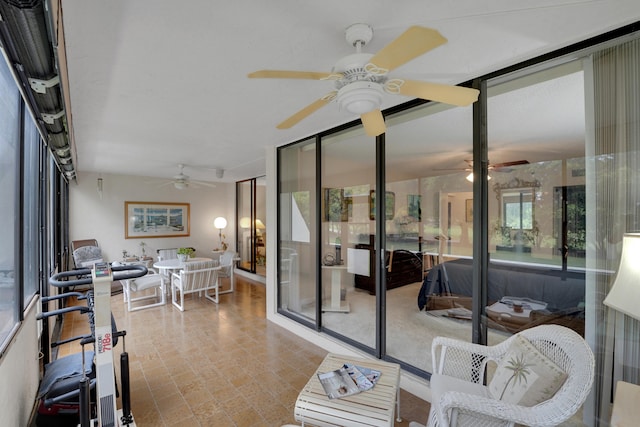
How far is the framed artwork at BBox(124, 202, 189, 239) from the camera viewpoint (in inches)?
255

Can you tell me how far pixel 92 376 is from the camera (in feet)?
6.75

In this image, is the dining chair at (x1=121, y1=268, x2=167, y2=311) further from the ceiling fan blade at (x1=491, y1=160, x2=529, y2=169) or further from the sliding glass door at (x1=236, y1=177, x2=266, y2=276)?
the ceiling fan blade at (x1=491, y1=160, x2=529, y2=169)

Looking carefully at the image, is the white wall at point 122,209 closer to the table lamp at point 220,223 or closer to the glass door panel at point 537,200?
the table lamp at point 220,223

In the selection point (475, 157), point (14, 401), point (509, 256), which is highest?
point (475, 157)

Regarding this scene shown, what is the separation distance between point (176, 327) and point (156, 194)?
411 cm

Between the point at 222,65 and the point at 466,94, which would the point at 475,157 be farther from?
the point at 222,65

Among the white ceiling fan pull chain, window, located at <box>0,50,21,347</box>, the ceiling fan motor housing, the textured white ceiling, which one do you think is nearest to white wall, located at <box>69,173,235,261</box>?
the textured white ceiling

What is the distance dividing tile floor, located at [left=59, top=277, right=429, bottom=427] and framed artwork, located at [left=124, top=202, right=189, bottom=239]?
98.6 inches

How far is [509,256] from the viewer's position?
2.12 metres

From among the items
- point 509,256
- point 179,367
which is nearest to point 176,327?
point 179,367


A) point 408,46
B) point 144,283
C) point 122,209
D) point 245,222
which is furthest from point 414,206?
point 122,209

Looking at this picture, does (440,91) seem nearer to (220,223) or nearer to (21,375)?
(21,375)

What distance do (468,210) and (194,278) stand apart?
166 inches

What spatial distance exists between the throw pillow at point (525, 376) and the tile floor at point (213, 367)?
80 cm
